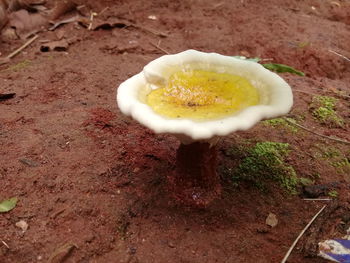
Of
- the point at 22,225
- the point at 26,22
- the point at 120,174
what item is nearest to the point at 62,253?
the point at 22,225

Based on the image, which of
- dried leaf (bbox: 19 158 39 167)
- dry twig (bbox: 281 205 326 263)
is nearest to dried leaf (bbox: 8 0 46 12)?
dried leaf (bbox: 19 158 39 167)

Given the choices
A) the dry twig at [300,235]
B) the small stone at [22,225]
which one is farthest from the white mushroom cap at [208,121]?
the small stone at [22,225]

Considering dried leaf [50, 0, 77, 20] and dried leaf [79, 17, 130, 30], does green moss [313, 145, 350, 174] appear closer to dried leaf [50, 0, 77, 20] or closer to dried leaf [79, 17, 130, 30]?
dried leaf [79, 17, 130, 30]

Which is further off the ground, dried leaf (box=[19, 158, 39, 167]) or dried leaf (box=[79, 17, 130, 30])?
dried leaf (box=[79, 17, 130, 30])

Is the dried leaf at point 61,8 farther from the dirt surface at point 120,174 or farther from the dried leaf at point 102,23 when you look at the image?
the dirt surface at point 120,174

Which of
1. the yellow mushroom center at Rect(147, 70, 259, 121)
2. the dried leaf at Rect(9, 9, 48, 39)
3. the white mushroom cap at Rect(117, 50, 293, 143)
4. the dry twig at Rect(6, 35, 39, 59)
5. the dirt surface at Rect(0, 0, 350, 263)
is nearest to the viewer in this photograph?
the white mushroom cap at Rect(117, 50, 293, 143)

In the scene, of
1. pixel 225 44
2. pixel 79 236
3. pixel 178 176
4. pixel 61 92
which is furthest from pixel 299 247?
pixel 225 44
